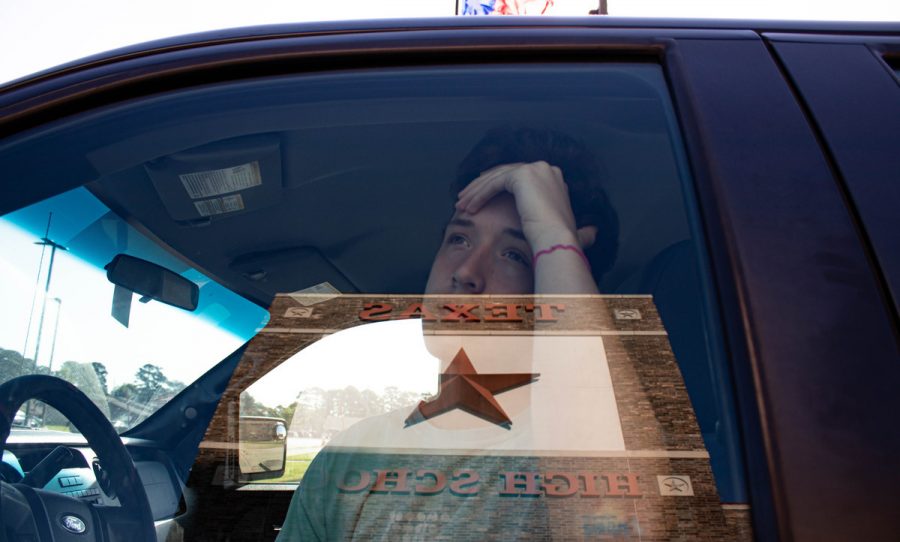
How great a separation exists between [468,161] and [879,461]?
0.80 m

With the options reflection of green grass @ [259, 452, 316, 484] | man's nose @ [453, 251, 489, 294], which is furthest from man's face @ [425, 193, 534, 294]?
reflection of green grass @ [259, 452, 316, 484]

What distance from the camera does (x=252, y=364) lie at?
1.20 m

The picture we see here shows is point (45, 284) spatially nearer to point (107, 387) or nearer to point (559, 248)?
point (107, 387)

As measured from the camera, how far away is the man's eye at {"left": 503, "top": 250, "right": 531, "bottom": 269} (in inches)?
43.7

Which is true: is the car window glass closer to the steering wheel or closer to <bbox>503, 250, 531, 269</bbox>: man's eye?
<bbox>503, 250, 531, 269</bbox>: man's eye

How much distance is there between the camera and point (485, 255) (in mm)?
1146

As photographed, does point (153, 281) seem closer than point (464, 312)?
No

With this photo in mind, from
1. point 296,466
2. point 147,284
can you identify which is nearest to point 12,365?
point 147,284

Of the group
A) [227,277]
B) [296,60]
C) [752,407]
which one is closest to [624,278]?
[752,407]

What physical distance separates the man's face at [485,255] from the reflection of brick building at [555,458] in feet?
0.11

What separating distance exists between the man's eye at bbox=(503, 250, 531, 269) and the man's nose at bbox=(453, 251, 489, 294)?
0.04 metres

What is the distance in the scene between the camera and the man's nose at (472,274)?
3.63ft

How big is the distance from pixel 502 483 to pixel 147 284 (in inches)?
39.6

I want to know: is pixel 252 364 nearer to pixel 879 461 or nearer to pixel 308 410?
pixel 308 410
